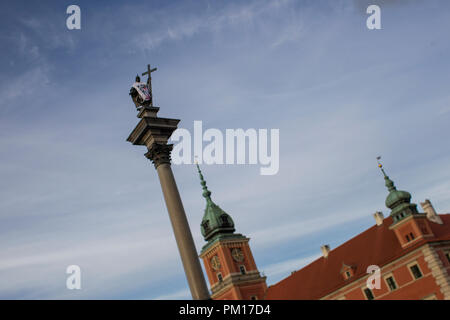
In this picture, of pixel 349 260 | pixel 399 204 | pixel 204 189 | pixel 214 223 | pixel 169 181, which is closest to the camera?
pixel 169 181

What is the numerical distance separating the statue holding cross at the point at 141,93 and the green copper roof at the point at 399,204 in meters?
39.5

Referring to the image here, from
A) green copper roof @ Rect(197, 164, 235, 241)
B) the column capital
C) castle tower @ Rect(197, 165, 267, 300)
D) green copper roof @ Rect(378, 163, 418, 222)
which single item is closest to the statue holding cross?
the column capital

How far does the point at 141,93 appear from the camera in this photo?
55.4 feet

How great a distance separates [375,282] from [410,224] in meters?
7.69

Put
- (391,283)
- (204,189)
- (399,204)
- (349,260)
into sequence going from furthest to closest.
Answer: (204,189) → (349,260) → (399,204) → (391,283)

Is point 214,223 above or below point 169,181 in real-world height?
above

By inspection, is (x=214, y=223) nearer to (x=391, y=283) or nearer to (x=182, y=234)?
(x=391, y=283)

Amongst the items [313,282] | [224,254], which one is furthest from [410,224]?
[224,254]

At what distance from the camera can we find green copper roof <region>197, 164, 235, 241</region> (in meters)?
75.2

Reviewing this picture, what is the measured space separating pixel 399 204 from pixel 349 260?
34.8ft

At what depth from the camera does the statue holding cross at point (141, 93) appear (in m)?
Answer: 16.8

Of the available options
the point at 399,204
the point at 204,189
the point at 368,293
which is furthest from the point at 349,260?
the point at 204,189

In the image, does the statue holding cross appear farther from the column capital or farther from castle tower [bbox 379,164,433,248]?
castle tower [bbox 379,164,433,248]

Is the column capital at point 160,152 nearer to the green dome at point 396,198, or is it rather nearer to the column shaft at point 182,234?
the column shaft at point 182,234
